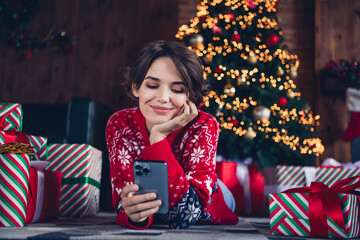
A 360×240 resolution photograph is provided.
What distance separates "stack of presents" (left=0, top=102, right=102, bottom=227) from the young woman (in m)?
0.28

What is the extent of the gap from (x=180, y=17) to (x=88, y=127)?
140 cm

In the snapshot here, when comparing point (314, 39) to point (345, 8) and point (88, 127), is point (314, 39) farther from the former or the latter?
point (88, 127)

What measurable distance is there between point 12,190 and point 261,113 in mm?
1504

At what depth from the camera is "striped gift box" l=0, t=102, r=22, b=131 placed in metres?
1.35

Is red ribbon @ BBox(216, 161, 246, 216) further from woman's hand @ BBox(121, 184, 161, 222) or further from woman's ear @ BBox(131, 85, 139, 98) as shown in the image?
woman's hand @ BBox(121, 184, 161, 222)

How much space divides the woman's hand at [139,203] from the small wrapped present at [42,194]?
0.45 meters

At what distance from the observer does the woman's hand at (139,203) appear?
96 cm

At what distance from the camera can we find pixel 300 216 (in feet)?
3.47

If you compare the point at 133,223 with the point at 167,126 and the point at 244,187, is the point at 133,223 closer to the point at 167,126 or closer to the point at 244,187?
the point at 167,126

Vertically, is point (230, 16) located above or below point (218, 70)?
above

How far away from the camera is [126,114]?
1.29 meters

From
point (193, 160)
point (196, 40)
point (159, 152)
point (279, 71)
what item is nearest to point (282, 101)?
point (279, 71)

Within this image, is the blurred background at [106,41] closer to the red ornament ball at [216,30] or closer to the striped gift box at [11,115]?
the red ornament ball at [216,30]

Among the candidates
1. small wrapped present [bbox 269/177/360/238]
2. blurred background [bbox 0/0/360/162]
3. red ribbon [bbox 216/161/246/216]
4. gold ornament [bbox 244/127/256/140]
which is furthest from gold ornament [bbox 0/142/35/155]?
blurred background [bbox 0/0/360/162]
